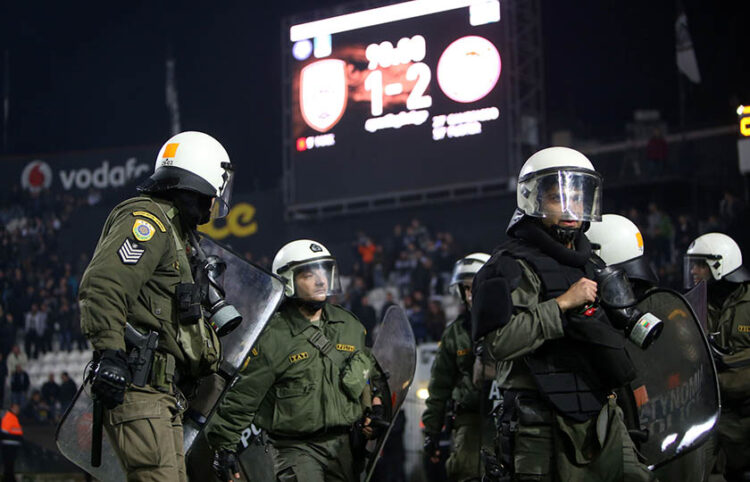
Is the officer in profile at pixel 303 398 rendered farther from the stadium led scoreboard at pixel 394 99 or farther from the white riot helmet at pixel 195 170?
the stadium led scoreboard at pixel 394 99

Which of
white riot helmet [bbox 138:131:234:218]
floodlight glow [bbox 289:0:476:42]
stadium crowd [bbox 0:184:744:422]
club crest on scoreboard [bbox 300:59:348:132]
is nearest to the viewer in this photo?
white riot helmet [bbox 138:131:234:218]

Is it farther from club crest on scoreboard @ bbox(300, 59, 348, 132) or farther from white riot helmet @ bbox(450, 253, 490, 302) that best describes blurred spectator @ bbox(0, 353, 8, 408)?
white riot helmet @ bbox(450, 253, 490, 302)

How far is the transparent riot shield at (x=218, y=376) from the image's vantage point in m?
4.52

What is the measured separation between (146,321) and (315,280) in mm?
2112

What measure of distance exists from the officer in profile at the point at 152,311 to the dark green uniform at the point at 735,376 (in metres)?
3.48

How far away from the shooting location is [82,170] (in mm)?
23734

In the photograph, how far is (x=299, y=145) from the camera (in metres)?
→ 20.0

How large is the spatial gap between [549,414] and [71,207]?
20393mm

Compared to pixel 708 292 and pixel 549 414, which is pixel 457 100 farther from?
pixel 549 414

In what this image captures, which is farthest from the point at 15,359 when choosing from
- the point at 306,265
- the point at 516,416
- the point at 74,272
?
the point at 516,416

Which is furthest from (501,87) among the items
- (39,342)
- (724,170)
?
(39,342)

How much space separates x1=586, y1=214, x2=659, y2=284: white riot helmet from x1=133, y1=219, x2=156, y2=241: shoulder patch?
7.27 ft

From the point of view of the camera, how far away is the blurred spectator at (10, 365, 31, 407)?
1591 cm

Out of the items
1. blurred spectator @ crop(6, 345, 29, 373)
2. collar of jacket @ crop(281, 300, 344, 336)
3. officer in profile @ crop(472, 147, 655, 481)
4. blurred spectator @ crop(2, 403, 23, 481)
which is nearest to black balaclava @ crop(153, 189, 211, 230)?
officer in profile @ crop(472, 147, 655, 481)
